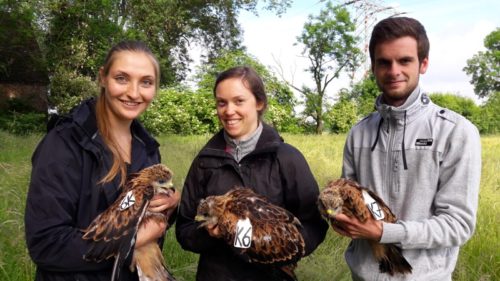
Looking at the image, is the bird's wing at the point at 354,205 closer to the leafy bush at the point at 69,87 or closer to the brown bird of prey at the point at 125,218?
the brown bird of prey at the point at 125,218

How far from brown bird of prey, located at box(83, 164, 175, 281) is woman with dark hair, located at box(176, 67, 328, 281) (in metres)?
0.33

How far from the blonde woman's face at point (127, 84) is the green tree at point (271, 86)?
25133 mm

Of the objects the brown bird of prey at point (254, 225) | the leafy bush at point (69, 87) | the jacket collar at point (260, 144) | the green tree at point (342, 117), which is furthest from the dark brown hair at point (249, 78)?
the green tree at point (342, 117)

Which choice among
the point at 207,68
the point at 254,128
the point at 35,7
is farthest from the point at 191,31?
the point at 254,128

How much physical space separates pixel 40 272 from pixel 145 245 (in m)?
0.64

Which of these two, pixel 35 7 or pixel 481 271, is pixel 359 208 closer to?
pixel 481 271

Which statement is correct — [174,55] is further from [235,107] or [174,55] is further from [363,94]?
[235,107]

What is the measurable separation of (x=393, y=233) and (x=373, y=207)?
0.19m

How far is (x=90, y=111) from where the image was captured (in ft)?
9.20

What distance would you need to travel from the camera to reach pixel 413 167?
2.73m

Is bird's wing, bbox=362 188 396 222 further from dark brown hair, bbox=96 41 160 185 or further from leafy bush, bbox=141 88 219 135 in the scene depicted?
leafy bush, bbox=141 88 219 135

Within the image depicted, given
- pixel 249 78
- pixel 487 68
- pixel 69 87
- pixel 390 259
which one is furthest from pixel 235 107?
pixel 487 68

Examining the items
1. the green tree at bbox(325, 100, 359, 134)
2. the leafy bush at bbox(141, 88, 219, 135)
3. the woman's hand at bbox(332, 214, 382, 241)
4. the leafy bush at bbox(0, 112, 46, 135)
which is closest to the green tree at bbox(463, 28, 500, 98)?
the green tree at bbox(325, 100, 359, 134)

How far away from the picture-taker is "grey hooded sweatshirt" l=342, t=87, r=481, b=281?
8.40 feet
